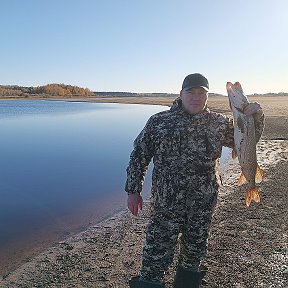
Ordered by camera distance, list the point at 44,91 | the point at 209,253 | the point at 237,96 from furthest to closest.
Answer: the point at 44,91 → the point at 209,253 → the point at 237,96

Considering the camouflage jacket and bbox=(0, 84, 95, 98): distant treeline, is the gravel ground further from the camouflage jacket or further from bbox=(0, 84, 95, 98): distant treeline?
bbox=(0, 84, 95, 98): distant treeline

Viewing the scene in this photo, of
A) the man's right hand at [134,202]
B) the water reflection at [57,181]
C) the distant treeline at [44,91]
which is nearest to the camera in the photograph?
the man's right hand at [134,202]

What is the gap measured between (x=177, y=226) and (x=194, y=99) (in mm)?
1330

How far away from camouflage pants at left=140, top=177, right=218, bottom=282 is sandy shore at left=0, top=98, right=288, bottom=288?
43.7 inches

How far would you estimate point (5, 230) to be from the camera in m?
7.47

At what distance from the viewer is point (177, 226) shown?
4031 mm

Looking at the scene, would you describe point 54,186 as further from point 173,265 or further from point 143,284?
point 143,284

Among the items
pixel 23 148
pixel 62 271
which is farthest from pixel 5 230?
pixel 23 148

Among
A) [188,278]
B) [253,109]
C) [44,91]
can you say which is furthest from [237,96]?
[44,91]

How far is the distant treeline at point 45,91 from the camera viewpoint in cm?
10086

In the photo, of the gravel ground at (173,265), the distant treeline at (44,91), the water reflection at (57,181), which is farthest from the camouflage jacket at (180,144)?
the distant treeline at (44,91)

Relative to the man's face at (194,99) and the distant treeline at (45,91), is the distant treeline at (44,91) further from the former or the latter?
the man's face at (194,99)

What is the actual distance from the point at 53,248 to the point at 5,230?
4.73ft

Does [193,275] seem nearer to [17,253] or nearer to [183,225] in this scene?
[183,225]
